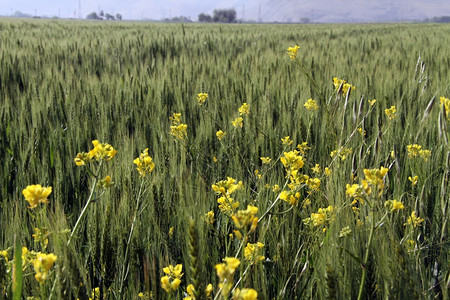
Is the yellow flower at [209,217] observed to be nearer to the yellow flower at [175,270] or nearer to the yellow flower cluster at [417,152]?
the yellow flower at [175,270]

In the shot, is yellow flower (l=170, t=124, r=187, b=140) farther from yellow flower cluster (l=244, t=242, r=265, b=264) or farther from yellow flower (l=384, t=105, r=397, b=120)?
yellow flower (l=384, t=105, r=397, b=120)

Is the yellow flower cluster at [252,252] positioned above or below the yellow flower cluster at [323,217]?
below

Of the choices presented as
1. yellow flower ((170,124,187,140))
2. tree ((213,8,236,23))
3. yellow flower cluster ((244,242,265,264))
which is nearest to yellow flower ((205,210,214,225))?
yellow flower cluster ((244,242,265,264))

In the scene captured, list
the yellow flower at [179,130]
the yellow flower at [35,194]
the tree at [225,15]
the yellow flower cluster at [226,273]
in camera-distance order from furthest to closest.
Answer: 1. the tree at [225,15]
2. the yellow flower at [179,130]
3. the yellow flower at [35,194]
4. the yellow flower cluster at [226,273]

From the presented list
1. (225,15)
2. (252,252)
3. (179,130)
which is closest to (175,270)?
(252,252)

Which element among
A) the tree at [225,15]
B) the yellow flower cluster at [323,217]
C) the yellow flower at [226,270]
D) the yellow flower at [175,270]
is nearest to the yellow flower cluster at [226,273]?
the yellow flower at [226,270]

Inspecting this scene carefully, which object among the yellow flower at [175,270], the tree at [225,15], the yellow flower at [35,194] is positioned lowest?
the yellow flower at [175,270]

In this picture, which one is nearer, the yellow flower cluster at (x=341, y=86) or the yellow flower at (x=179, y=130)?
the yellow flower at (x=179, y=130)

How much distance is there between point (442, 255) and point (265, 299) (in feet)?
1.59

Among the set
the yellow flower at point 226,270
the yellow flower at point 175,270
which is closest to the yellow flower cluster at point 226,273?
the yellow flower at point 226,270

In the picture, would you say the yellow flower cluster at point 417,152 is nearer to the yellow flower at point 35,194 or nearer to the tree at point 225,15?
the yellow flower at point 35,194

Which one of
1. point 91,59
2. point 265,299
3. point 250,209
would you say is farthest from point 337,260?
point 91,59

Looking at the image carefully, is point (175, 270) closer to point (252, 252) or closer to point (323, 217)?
point (252, 252)

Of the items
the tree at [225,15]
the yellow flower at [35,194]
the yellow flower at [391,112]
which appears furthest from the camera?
the tree at [225,15]
